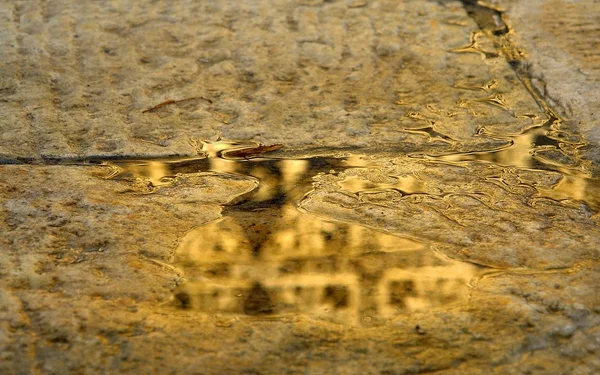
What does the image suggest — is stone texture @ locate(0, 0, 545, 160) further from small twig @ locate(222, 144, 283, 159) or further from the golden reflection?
the golden reflection

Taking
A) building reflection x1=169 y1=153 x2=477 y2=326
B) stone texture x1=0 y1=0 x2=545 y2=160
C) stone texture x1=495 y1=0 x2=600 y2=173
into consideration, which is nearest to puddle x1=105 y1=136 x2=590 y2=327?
building reflection x1=169 y1=153 x2=477 y2=326

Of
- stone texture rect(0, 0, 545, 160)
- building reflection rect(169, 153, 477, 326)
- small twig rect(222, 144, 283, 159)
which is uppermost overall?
stone texture rect(0, 0, 545, 160)

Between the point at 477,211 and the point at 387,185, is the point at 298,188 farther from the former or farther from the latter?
the point at 477,211

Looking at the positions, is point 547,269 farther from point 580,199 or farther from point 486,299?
point 580,199

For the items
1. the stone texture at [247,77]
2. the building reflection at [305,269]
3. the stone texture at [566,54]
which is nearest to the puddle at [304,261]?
the building reflection at [305,269]

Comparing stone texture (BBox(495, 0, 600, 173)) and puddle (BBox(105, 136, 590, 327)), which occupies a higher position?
stone texture (BBox(495, 0, 600, 173))

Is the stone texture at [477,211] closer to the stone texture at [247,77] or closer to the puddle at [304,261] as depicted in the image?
the puddle at [304,261]

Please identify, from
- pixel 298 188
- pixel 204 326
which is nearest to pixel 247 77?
pixel 298 188
